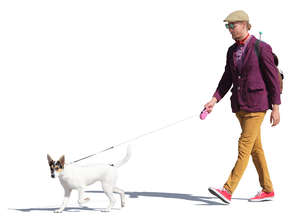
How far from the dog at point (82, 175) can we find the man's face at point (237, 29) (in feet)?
7.28

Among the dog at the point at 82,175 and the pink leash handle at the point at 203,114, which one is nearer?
the dog at the point at 82,175

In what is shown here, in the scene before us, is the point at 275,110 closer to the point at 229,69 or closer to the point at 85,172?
the point at 229,69

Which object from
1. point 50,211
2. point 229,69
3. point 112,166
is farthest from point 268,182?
point 50,211

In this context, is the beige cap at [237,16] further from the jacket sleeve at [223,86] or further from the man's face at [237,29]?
the jacket sleeve at [223,86]

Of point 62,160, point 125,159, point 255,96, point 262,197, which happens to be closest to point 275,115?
point 255,96

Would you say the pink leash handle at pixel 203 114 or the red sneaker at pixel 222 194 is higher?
the pink leash handle at pixel 203 114

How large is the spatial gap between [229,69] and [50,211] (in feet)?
10.8

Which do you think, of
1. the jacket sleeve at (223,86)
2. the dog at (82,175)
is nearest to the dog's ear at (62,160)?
the dog at (82,175)

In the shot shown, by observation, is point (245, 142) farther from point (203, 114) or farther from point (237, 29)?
point (237, 29)

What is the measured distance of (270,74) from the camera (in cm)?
1072

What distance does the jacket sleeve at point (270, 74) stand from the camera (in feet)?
35.1

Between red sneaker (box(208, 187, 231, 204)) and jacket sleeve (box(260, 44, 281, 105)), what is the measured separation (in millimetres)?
1430

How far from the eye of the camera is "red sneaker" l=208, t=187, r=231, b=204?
35.0 feet

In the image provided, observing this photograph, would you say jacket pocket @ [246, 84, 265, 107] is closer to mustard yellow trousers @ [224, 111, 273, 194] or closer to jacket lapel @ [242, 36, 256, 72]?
mustard yellow trousers @ [224, 111, 273, 194]
